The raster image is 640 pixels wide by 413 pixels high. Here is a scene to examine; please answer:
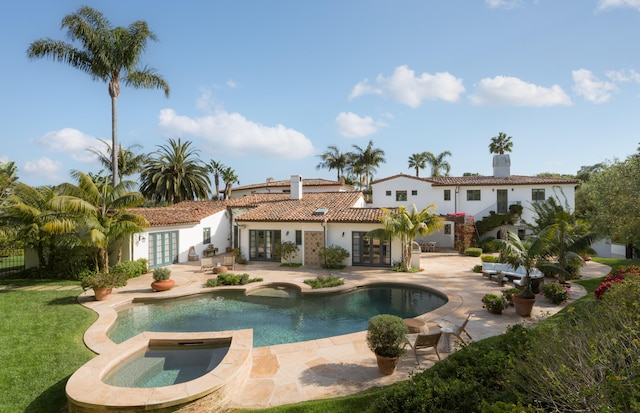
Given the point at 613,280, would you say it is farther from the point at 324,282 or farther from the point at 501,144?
the point at 501,144

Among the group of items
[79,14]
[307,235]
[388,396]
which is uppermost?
[79,14]

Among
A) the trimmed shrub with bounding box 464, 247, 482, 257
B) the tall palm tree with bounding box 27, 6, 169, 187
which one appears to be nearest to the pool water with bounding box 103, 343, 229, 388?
the tall palm tree with bounding box 27, 6, 169, 187

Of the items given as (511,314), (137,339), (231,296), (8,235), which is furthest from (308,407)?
(8,235)

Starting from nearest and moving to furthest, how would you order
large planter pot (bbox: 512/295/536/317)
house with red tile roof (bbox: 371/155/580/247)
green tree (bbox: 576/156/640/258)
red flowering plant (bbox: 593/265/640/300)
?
red flowering plant (bbox: 593/265/640/300) → large planter pot (bbox: 512/295/536/317) → green tree (bbox: 576/156/640/258) → house with red tile roof (bbox: 371/155/580/247)

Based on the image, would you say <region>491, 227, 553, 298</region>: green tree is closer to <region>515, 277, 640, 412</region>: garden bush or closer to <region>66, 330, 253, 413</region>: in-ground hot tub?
<region>515, 277, 640, 412</region>: garden bush

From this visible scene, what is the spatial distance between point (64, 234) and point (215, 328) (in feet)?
39.3

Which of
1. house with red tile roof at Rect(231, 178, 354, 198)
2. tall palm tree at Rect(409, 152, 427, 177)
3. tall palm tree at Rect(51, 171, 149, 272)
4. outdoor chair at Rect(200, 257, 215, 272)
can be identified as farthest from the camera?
tall palm tree at Rect(409, 152, 427, 177)

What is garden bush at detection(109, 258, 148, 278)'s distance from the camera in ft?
63.4

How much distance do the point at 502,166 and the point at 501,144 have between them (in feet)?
41.2

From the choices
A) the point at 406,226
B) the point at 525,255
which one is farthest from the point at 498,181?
the point at 525,255

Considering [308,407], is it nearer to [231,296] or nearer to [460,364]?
[460,364]

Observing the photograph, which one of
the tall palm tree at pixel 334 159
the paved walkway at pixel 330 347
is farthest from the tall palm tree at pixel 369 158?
the paved walkway at pixel 330 347

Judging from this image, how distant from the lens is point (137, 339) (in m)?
9.63

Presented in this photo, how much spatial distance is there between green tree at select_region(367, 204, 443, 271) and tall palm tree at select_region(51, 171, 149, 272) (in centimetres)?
1486
